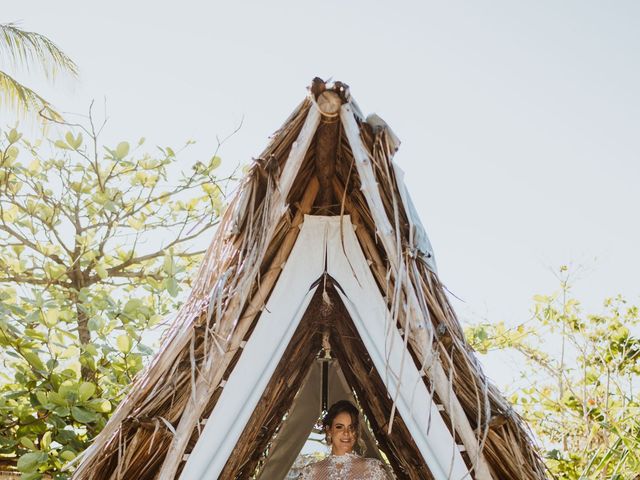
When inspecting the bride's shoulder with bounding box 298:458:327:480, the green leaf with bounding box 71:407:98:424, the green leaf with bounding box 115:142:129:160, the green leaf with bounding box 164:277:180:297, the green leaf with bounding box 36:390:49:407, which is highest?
the green leaf with bounding box 115:142:129:160

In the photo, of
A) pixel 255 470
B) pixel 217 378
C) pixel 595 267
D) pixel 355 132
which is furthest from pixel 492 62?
pixel 217 378

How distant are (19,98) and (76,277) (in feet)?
9.09

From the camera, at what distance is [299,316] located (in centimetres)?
255

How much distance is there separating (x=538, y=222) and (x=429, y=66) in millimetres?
3288

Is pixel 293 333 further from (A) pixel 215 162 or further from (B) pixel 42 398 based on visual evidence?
(A) pixel 215 162

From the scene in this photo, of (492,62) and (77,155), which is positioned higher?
(492,62)

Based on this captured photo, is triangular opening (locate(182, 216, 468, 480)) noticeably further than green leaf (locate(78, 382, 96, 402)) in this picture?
No

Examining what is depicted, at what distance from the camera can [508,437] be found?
8.13 feet

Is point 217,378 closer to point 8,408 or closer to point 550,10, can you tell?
point 8,408

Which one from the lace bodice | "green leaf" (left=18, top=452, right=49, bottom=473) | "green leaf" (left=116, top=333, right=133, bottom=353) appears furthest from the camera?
the lace bodice

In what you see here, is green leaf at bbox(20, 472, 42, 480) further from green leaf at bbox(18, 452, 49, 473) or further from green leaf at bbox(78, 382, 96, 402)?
green leaf at bbox(78, 382, 96, 402)

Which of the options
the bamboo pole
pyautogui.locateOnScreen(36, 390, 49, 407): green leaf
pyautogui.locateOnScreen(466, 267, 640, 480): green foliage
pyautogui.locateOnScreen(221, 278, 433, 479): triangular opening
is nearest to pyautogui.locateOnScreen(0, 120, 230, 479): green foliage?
pyautogui.locateOnScreen(36, 390, 49, 407): green leaf

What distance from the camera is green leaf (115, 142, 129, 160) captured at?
13.2ft

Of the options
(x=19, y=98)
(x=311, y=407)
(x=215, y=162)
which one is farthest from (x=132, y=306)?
(x=19, y=98)
